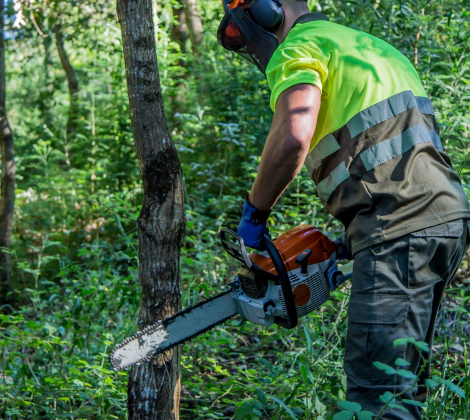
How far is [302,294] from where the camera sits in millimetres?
2330

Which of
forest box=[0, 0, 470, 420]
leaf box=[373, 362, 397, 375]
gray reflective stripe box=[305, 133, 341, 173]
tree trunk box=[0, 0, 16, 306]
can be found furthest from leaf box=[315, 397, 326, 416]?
tree trunk box=[0, 0, 16, 306]

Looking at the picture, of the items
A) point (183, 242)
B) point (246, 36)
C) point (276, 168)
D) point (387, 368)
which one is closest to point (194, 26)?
point (183, 242)

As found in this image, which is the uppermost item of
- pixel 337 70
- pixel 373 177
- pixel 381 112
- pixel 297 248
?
pixel 337 70

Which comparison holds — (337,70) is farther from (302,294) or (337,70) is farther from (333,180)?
(302,294)

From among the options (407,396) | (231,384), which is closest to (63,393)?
(231,384)

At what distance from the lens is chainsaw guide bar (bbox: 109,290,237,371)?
8.05 ft

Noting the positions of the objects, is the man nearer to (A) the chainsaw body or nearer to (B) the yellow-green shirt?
(B) the yellow-green shirt

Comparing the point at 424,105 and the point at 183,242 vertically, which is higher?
the point at 424,105

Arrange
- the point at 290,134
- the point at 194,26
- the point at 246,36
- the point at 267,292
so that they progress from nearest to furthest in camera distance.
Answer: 1. the point at 290,134
2. the point at 267,292
3. the point at 246,36
4. the point at 194,26

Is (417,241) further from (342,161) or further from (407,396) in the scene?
(407,396)

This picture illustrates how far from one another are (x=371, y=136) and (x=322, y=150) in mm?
211

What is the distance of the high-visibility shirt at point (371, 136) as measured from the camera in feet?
6.89

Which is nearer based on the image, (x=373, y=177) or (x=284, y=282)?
A: (x=373, y=177)

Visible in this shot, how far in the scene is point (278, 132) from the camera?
6.91 feet
